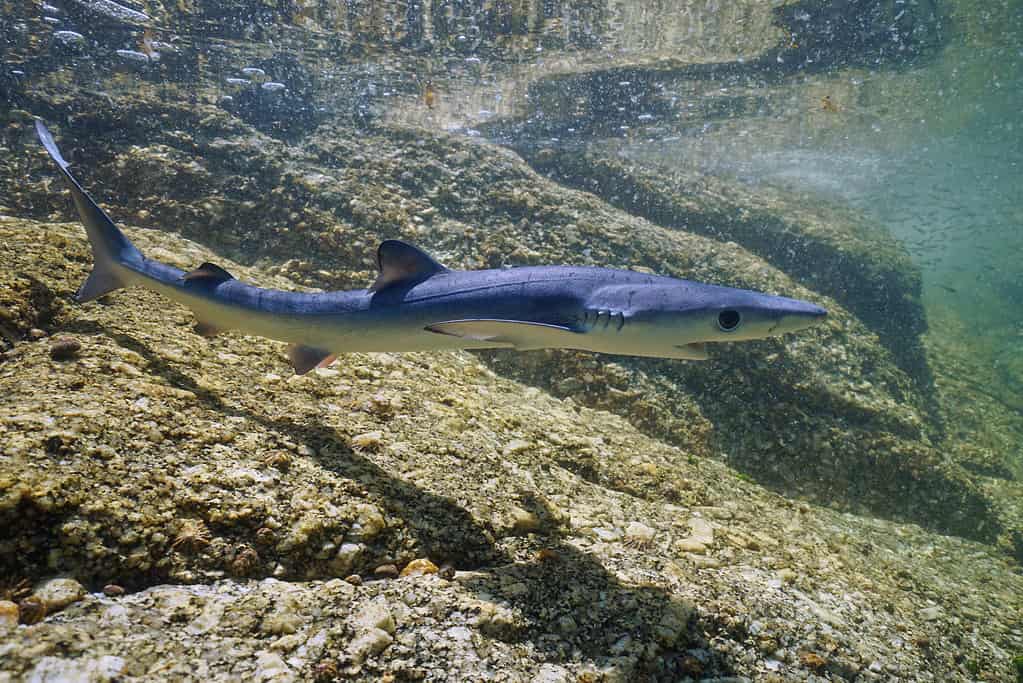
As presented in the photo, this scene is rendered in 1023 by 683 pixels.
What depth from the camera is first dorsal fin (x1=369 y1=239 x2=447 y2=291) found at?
3115 mm

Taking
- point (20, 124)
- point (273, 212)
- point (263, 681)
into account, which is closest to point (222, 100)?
point (20, 124)

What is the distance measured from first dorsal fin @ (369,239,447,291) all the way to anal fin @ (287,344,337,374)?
0.60m

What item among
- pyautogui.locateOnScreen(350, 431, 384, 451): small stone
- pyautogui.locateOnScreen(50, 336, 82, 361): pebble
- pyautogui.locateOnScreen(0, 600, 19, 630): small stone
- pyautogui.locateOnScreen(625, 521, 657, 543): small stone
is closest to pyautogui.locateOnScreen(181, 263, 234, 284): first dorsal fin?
pyautogui.locateOnScreen(50, 336, 82, 361): pebble

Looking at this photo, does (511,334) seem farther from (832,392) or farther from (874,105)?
(874,105)

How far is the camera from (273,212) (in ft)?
27.9

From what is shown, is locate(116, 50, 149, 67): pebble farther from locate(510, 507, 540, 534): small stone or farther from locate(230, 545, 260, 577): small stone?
locate(510, 507, 540, 534): small stone

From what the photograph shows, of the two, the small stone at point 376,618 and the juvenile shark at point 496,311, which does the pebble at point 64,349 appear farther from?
the small stone at point 376,618

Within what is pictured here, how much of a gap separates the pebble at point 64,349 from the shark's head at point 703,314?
374cm

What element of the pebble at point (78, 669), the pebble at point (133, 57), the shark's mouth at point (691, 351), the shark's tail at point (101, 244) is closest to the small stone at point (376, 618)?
the pebble at point (78, 669)

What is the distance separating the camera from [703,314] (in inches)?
108

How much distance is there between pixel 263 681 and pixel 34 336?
3.56 meters

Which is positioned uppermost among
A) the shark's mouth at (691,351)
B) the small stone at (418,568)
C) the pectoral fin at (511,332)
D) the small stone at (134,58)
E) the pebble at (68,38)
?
the small stone at (134,58)

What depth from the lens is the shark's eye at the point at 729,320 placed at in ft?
8.98

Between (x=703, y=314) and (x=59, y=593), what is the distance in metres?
3.21
